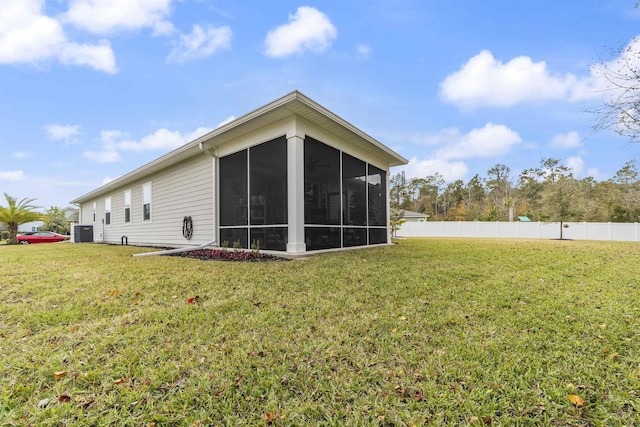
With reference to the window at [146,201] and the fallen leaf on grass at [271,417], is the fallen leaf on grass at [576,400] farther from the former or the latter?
the window at [146,201]

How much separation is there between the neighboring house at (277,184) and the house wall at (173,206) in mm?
34

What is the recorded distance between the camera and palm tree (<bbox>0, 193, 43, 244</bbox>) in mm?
15914

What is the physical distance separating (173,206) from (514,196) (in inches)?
1537

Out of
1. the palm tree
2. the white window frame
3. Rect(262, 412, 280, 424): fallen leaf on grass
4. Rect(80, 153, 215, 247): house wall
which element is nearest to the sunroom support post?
Rect(80, 153, 215, 247): house wall

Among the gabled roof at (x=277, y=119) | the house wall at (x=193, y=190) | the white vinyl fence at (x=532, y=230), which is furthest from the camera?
the white vinyl fence at (x=532, y=230)

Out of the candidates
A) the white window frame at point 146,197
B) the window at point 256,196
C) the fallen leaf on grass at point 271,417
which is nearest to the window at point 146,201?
the white window frame at point 146,197

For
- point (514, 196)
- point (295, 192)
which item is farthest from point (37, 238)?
point (514, 196)

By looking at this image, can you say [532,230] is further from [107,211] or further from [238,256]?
[107,211]

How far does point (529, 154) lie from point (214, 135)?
33.8 m

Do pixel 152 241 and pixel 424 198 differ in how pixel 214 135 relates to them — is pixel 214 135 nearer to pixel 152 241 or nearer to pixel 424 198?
pixel 152 241

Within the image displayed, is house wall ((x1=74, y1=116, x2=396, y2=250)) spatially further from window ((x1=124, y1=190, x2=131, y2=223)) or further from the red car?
the red car

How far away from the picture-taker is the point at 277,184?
6875 millimetres

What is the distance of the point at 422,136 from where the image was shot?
2075 cm

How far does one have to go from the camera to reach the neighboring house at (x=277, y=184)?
6543 mm
